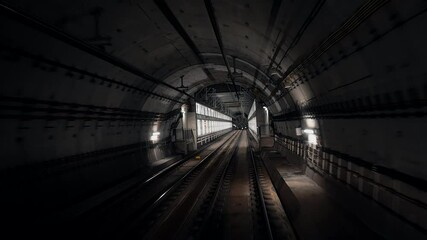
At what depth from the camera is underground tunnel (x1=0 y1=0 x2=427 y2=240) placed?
181 inches

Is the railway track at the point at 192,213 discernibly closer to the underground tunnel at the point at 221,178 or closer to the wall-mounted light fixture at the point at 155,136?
the underground tunnel at the point at 221,178

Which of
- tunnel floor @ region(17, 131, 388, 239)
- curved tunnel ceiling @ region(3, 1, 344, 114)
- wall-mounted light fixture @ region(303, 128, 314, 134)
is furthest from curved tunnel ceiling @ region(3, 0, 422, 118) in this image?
tunnel floor @ region(17, 131, 388, 239)

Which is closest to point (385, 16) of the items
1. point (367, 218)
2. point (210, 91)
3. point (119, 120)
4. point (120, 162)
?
point (367, 218)

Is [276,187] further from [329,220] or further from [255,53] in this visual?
[255,53]

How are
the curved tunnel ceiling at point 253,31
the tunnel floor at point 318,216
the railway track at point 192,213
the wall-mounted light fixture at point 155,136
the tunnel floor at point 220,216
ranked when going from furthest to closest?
the wall-mounted light fixture at point 155,136, the railway track at point 192,213, the tunnel floor at point 220,216, the tunnel floor at point 318,216, the curved tunnel ceiling at point 253,31

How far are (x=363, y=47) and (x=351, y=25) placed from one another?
0.51 meters

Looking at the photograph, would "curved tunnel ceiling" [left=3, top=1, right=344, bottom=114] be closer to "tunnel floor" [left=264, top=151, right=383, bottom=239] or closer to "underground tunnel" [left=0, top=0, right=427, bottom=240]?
"underground tunnel" [left=0, top=0, right=427, bottom=240]

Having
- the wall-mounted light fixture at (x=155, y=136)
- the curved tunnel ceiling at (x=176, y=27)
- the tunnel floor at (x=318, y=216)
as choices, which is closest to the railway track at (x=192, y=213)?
the tunnel floor at (x=318, y=216)

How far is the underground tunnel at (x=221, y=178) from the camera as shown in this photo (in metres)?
4.61

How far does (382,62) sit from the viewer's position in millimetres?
4688

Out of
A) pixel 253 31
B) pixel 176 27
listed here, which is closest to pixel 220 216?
pixel 253 31

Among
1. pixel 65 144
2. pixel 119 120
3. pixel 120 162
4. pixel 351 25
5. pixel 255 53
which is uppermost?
pixel 255 53

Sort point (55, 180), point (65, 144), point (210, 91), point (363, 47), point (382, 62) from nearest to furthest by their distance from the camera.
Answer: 1. point (382, 62)
2. point (363, 47)
3. point (55, 180)
4. point (65, 144)
5. point (210, 91)

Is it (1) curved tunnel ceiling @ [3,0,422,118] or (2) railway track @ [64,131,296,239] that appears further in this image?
(2) railway track @ [64,131,296,239]
